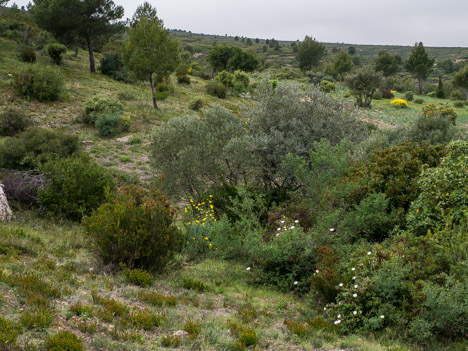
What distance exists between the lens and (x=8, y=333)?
10.7ft

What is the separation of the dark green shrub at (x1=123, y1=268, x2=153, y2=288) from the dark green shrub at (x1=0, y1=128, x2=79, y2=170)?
5544 millimetres

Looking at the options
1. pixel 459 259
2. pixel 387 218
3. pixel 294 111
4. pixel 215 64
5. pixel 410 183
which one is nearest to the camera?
pixel 459 259

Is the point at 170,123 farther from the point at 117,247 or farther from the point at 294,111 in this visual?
the point at 117,247

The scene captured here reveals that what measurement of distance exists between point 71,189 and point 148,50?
14.1 metres

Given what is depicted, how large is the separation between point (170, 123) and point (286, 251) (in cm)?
648

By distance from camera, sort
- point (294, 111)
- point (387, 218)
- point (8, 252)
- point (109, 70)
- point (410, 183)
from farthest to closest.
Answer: point (109, 70)
point (294, 111)
point (410, 183)
point (387, 218)
point (8, 252)

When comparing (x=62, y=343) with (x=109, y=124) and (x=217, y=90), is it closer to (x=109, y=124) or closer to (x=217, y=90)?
(x=109, y=124)

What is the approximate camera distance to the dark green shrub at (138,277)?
18.4 ft

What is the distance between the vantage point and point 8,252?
225 inches

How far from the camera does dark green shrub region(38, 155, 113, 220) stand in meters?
8.87

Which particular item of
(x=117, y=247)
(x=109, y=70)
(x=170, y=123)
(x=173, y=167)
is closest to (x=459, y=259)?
(x=117, y=247)

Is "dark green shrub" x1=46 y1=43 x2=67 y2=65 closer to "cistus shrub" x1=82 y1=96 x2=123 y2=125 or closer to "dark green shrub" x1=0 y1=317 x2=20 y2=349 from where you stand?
"cistus shrub" x1=82 y1=96 x2=123 y2=125

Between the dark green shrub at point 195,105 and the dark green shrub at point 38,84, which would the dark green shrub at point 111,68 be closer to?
the dark green shrub at point 195,105

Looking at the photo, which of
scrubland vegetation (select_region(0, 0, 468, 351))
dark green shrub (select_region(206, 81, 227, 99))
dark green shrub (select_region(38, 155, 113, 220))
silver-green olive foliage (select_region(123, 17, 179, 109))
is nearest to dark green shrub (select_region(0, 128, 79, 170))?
scrubland vegetation (select_region(0, 0, 468, 351))
